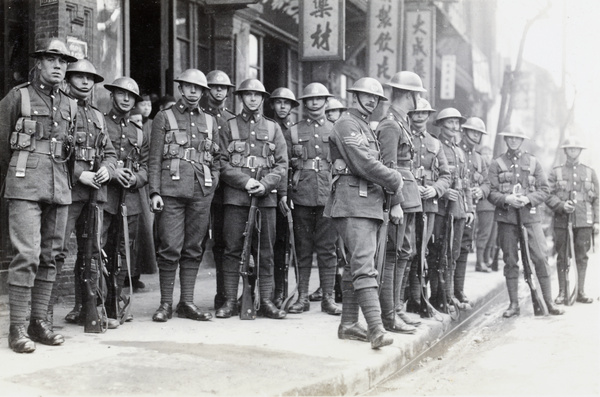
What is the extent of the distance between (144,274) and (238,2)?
14.4 feet

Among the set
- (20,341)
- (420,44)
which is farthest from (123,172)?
(420,44)

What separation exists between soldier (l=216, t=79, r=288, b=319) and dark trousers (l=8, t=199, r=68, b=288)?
202 centimetres

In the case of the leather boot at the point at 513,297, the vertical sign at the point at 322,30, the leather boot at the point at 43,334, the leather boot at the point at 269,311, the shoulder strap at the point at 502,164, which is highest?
the vertical sign at the point at 322,30

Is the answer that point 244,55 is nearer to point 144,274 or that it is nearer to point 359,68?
point 144,274

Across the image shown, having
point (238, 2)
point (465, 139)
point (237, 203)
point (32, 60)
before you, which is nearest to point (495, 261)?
point (465, 139)

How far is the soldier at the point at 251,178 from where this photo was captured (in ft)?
25.0

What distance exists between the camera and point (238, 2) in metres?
11.5

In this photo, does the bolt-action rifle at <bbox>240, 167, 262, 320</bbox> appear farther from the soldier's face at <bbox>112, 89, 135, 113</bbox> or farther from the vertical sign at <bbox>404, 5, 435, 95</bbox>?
the vertical sign at <bbox>404, 5, 435, 95</bbox>

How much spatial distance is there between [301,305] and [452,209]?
7.52ft

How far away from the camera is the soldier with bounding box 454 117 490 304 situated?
9719 mm

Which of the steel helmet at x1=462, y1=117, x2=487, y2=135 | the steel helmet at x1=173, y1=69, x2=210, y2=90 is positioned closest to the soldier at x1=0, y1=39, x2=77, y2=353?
the steel helmet at x1=173, y1=69, x2=210, y2=90

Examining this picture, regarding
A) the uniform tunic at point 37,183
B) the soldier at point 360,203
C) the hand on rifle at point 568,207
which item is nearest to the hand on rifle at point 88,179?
the uniform tunic at point 37,183

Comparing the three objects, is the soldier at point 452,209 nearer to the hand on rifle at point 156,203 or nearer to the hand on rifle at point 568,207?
the hand on rifle at point 568,207

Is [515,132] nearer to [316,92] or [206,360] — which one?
[316,92]
